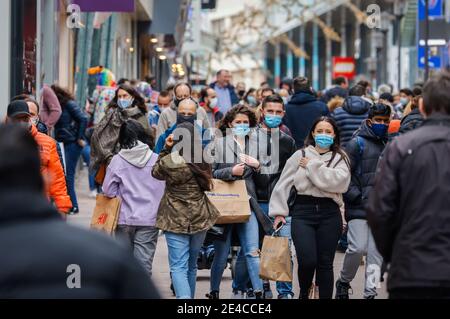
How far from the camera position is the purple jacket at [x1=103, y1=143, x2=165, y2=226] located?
420 inches

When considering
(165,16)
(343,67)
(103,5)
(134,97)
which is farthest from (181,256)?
(343,67)

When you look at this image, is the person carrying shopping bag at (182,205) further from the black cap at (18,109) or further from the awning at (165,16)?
the awning at (165,16)

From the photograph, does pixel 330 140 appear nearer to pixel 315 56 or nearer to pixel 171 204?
pixel 171 204

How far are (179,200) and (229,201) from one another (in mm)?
676

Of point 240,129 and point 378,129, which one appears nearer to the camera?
point 378,129

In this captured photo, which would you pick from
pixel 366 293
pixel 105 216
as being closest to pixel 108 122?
pixel 105 216

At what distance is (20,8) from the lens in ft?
51.2

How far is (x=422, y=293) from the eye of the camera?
6.35 meters

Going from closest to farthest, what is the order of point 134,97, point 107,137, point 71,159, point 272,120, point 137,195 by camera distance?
point 137,195 → point 272,120 → point 107,137 → point 134,97 → point 71,159

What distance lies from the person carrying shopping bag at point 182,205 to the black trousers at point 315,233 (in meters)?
0.66

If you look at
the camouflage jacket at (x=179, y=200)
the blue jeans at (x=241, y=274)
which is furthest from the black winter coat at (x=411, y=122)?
the camouflage jacket at (x=179, y=200)

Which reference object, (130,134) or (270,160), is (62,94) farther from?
(130,134)

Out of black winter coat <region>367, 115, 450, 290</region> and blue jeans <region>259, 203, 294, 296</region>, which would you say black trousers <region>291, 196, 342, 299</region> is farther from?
black winter coat <region>367, 115, 450, 290</region>
